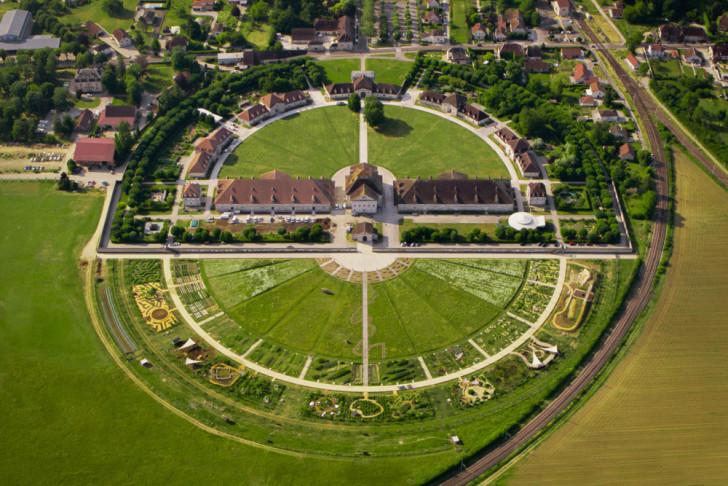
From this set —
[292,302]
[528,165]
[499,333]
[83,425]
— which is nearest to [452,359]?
[499,333]

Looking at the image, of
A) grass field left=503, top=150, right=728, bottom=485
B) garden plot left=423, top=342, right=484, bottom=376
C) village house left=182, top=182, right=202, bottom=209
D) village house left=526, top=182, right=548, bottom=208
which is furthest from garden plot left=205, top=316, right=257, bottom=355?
village house left=526, top=182, right=548, bottom=208

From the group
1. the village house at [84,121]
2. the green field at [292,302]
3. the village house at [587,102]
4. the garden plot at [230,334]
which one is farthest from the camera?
the village house at [587,102]

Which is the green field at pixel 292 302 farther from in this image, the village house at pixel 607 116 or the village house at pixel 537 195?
the village house at pixel 607 116

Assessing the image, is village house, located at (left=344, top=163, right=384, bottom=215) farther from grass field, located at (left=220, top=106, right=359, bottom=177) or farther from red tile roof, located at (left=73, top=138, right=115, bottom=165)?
red tile roof, located at (left=73, top=138, right=115, bottom=165)

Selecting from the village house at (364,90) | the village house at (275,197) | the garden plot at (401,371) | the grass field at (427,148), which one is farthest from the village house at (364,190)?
the garden plot at (401,371)

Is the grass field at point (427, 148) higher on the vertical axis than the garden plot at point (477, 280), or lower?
higher
